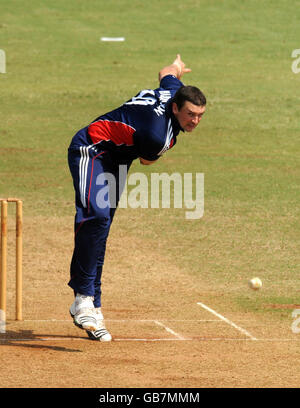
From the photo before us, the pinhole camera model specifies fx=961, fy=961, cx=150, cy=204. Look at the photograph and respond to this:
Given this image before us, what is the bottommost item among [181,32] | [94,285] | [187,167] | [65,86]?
[94,285]

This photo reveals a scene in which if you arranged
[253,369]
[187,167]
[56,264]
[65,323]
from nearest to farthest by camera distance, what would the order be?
[253,369]
[65,323]
[56,264]
[187,167]

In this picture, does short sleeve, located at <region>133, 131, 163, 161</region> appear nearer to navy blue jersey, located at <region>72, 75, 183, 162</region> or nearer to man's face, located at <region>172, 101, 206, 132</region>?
navy blue jersey, located at <region>72, 75, 183, 162</region>

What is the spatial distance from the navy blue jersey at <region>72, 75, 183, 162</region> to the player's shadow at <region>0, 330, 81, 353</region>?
1.71 metres

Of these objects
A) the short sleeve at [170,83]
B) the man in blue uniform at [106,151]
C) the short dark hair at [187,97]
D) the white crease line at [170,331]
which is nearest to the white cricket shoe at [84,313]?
the man in blue uniform at [106,151]

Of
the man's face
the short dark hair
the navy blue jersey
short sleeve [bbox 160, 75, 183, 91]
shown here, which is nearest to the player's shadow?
the navy blue jersey

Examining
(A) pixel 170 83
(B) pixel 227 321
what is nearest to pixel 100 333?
(B) pixel 227 321

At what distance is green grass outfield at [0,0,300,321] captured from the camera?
13.0 meters

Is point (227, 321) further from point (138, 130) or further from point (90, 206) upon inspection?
point (138, 130)

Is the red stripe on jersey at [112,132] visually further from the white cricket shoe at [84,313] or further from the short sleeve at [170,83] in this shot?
the white cricket shoe at [84,313]

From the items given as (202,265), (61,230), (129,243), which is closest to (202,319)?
(202,265)

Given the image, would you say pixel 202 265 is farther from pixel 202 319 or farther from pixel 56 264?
pixel 202 319

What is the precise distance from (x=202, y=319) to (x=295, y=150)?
413 inches

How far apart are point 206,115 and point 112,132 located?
1352cm

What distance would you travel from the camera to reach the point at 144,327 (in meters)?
9.05
